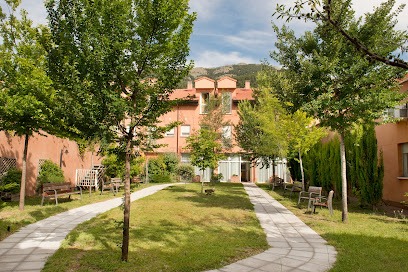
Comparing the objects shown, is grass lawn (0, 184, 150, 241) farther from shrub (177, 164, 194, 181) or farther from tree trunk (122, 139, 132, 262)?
shrub (177, 164, 194, 181)

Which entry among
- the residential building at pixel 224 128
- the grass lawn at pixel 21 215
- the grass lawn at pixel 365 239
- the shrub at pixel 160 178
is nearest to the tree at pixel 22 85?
the grass lawn at pixel 21 215

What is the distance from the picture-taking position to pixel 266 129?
62.1 ft

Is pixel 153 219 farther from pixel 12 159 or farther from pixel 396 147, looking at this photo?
pixel 396 147

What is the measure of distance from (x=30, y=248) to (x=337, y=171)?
566 inches

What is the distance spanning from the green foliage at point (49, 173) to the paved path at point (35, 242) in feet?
25.3

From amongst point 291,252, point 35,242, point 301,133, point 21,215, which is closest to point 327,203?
point 291,252

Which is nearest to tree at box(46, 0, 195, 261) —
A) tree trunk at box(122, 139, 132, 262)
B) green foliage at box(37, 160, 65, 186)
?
tree trunk at box(122, 139, 132, 262)

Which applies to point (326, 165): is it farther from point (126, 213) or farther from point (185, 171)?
point (185, 171)

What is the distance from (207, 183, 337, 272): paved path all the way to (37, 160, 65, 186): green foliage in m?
12.8

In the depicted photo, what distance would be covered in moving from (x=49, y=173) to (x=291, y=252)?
15.4 m

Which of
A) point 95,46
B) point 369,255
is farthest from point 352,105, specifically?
point 95,46

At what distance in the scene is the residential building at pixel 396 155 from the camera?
13.0m

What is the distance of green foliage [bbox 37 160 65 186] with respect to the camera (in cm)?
1742

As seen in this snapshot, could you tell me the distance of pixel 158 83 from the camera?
242 inches
